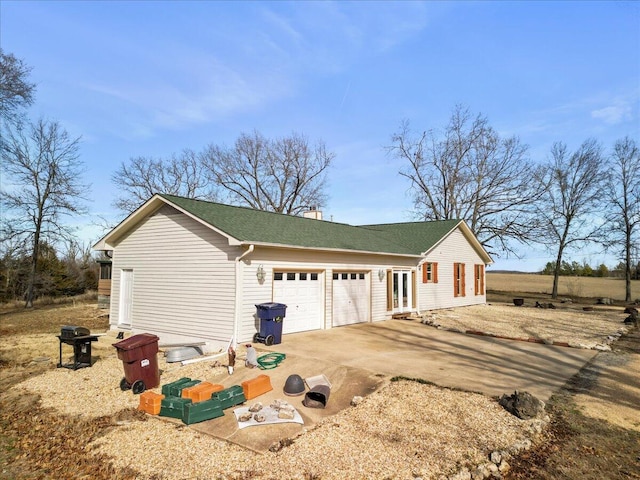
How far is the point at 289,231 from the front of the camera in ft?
44.7

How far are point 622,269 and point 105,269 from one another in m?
67.4

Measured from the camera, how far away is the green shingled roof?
11.5 metres

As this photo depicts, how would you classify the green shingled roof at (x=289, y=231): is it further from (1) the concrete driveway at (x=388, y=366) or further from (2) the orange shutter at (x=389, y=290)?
(1) the concrete driveway at (x=388, y=366)

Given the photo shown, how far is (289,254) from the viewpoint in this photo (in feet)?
40.5

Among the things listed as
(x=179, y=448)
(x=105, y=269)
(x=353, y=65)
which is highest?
(x=353, y=65)

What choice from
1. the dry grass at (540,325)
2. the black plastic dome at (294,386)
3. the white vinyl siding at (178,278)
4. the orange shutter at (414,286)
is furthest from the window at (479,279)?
the black plastic dome at (294,386)

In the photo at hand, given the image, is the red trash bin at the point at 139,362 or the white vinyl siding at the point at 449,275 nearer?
the red trash bin at the point at 139,362

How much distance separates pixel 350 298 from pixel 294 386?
26.3 ft

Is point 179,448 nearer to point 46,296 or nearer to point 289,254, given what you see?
point 289,254

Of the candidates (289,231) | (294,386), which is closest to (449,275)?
(289,231)

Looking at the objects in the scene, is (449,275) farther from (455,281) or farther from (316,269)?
(316,269)

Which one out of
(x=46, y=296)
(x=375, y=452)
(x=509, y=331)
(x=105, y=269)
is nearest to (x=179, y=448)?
(x=375, y=452)

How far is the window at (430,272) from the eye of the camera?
65.0ft

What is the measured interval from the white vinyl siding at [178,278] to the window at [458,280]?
15424mm
